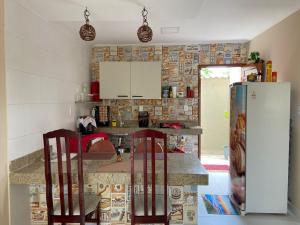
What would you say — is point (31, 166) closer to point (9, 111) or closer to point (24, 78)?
point (9, 111)

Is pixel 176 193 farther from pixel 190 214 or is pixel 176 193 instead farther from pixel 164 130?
pixel 164 130

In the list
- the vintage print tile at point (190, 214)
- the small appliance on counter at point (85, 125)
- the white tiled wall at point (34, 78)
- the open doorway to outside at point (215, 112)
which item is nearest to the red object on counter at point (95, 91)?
the small appliance on counter at point (85, 125)

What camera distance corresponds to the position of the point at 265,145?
127 inches

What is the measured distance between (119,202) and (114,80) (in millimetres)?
2710

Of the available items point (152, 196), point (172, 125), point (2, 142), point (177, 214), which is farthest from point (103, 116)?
point (152, 196)

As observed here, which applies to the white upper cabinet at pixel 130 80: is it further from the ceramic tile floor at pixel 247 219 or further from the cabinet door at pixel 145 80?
the ceramic tile floor at pixel 247 219

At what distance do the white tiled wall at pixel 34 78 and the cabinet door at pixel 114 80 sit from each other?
90 centimetres

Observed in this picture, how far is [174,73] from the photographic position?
16.1ft

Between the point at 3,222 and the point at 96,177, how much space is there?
85cm

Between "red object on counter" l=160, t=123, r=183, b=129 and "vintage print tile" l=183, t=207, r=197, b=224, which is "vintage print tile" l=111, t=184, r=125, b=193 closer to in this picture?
"vintage print tile" l=183, t=207, r=197, b=224

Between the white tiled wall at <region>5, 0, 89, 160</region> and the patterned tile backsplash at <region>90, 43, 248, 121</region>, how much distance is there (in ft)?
3.95

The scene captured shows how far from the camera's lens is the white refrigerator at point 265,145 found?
3.20 meters

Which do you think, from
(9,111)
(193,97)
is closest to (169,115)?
(193,97)

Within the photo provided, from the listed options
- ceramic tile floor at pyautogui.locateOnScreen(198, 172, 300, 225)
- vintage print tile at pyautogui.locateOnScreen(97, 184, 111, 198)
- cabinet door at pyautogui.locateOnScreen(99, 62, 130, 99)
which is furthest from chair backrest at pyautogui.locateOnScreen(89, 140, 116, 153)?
cabinet door at pyautogui.locateOnScreen(99, 62, 130, 99)
